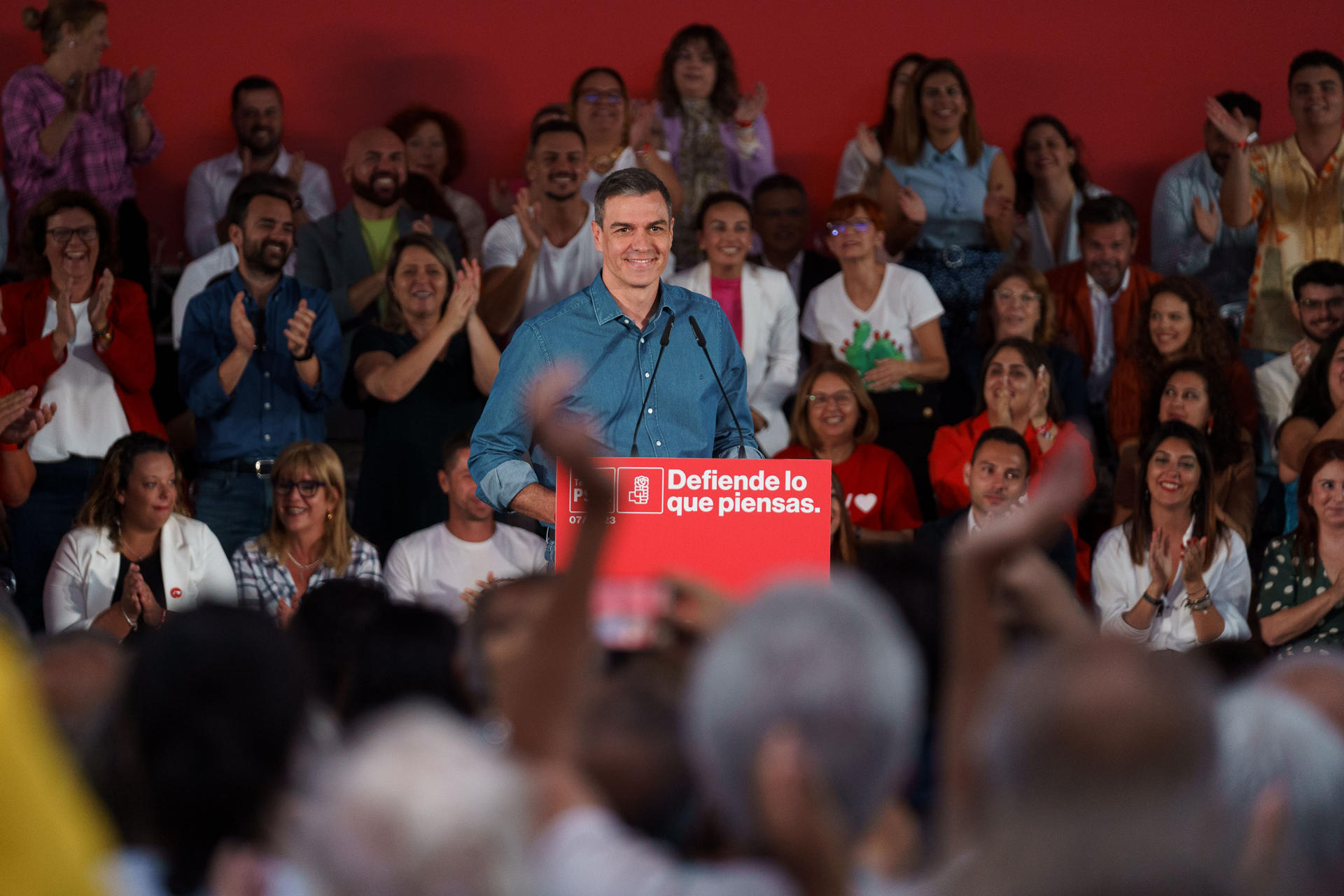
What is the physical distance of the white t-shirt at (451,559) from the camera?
4949 mm

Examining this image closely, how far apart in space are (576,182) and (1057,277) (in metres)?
2.08

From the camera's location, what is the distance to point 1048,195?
6973mm

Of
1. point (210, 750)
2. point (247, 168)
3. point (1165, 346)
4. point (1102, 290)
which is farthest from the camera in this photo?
point (247, 168)

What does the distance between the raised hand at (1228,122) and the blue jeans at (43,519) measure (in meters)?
4.71

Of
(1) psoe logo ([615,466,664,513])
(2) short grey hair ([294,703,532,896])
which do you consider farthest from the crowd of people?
(1) psoe logo ([615,466,664,513])

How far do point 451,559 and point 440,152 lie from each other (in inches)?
94.4

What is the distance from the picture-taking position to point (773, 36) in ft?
24.5

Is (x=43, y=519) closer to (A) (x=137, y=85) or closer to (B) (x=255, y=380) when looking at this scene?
(B) (x=255, y=380)

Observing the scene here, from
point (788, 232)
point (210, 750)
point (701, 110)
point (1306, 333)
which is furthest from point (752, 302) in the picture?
point (210, 750)

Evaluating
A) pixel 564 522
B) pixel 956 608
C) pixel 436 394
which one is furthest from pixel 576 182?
pixel 956 608

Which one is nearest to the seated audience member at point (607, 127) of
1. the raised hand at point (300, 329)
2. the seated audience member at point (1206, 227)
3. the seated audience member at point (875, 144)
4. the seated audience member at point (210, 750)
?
the seated audience member at point (875, 144)

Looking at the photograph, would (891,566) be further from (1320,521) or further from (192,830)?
(1320,521)

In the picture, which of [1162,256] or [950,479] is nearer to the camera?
[950,479]

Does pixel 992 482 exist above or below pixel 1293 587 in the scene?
above
